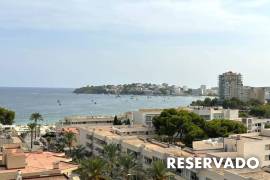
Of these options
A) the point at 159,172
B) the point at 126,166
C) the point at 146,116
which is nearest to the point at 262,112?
the point at 146,116

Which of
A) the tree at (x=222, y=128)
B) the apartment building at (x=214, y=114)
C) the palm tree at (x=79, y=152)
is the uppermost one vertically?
the apartment building at (x=214, y=114)

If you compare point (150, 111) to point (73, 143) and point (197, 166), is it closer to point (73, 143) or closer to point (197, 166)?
point (73, 143)

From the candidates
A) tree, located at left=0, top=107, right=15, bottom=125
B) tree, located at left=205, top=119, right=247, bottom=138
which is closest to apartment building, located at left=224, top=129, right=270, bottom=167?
tree, located at left=205, top=119, right=247, bottom=138

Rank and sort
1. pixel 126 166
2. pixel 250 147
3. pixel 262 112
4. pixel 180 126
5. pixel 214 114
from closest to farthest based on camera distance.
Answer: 1. pixel 126 166
2. pixel 250 147
3. pixel 180 126
4. pixel 214 114
5. pixel 262 112

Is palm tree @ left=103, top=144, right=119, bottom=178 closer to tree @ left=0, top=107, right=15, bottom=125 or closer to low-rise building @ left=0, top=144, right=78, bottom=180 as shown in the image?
low-rise building @ left=0, top=144, right=78, bottom=180

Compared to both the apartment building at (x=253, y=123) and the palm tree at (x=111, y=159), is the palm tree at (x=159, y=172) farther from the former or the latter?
the apartment building at (x=253, y=123)

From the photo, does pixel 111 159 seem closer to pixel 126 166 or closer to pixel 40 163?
pixel 126 166

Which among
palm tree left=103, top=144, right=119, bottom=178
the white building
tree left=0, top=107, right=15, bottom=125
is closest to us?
palm tree left=103, top=144, right=119, bottom=178

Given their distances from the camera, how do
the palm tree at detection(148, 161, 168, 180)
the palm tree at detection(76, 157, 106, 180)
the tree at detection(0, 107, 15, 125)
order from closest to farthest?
the palm tree at detection(76, 157, 106, 180)
the palm tree at detection(148, 161, 168, 180)
the tree at detection(0, 107, 15, 125)

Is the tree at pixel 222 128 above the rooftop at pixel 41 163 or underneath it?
above

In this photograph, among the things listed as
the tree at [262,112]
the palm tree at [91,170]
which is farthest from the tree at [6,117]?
the tree at [262,112]

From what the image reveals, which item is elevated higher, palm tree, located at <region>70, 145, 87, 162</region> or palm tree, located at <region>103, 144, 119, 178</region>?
palm tree, located at <region>103, 144, 119, 178</region>

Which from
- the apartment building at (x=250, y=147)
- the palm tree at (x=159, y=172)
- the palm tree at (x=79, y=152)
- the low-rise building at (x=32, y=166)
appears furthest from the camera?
the palm tree at (x=79, y=152)

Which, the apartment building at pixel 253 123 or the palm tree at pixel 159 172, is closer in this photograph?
the palm tree at pixel 159 172
